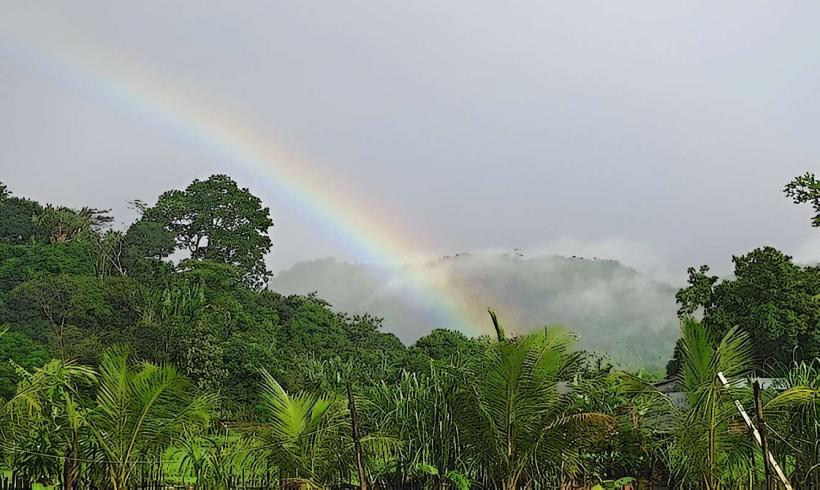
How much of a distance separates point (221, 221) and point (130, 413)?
122ft

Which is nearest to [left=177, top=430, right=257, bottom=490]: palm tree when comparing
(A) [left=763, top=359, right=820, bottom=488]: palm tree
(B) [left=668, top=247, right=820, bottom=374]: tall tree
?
(A) [left=763, top=359, right=820, bottom=488]: palm tree

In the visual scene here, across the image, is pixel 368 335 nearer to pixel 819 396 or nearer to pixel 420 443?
pixel 420 443

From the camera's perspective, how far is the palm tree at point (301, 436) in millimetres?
8883

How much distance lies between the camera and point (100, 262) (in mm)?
36781

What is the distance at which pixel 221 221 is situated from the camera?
146ft

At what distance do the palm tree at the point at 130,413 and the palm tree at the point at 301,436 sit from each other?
91cm

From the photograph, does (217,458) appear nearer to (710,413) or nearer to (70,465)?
(70,465)

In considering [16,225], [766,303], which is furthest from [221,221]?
[766,303]

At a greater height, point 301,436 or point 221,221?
point 221,221

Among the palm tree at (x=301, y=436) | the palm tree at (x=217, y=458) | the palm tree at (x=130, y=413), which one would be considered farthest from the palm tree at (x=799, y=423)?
the palm tree at (x=130, y=413)

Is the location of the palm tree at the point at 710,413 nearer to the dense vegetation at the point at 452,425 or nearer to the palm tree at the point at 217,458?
the dense vegetation at the point at 452,425

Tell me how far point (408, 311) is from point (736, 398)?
137 feet

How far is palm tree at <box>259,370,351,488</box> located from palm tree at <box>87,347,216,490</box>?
91 centimetres

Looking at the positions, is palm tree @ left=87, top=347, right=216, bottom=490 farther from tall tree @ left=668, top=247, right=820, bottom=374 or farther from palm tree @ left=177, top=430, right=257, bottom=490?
tall tree @ left=668, top=247, right=820, bottom=374
